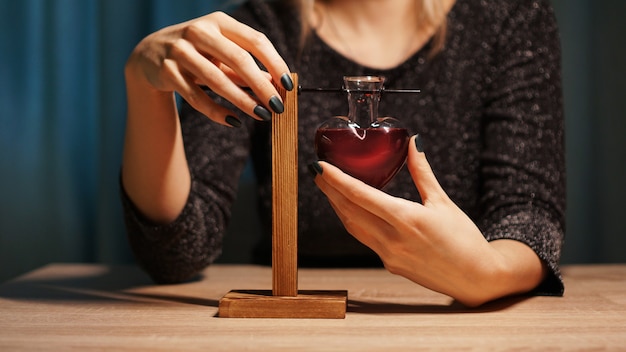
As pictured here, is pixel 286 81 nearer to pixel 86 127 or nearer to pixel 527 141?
pixel 527 141

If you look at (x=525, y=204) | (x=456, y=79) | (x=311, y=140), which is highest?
(x=456, y=79)

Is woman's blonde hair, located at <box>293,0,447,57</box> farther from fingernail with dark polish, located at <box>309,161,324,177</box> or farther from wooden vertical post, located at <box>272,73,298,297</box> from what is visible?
fingernail with dark polish, located at <box>309,161,324,177</box>

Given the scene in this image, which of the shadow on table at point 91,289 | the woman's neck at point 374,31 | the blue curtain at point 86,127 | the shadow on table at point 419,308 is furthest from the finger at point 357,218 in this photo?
the blue curtain at point 86,127

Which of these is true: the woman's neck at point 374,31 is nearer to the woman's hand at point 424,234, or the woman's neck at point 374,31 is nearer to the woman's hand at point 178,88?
the woman's hand at point 178,88

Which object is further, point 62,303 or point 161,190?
point 161,190

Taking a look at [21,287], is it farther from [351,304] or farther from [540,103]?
[540,103]

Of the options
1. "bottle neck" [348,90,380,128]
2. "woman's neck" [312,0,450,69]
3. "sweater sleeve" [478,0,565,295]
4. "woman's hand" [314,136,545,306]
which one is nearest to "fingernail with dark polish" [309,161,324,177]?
"woman's hand" [314,136,545,306]

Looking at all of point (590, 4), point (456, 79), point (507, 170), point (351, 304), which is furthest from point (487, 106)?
point (590, 4)
